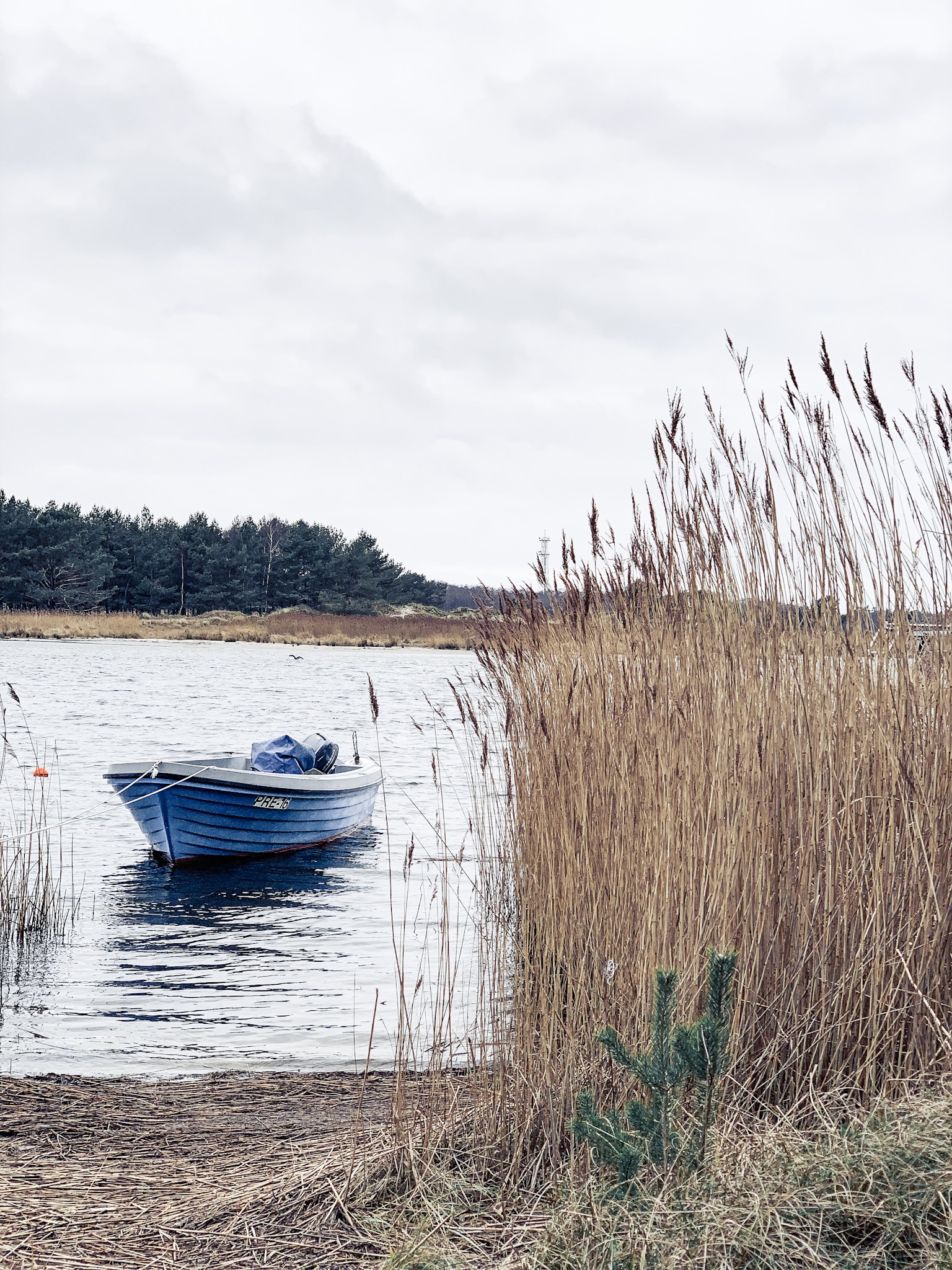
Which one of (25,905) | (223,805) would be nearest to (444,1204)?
(25,905)

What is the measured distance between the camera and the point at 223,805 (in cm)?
914

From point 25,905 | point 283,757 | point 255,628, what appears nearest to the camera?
point 25,905

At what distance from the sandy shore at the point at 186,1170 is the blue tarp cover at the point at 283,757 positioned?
5292 mm

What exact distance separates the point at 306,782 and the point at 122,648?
36723 millimetres

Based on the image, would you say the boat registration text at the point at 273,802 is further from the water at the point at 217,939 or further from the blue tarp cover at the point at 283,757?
the water at the point at 217,939

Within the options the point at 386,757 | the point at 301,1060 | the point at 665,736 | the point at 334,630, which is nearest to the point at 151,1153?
the point at 301,1060

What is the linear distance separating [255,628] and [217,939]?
42330 mm

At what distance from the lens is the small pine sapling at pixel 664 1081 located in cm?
213

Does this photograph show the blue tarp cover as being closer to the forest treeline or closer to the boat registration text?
the boat registration text

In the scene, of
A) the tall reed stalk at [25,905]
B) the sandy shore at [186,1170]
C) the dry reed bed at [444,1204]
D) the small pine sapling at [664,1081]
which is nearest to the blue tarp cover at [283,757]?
the tall reed stalk at [25,905]

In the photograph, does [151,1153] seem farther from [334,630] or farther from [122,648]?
[334,630]

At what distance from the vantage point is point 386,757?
17.9 meters

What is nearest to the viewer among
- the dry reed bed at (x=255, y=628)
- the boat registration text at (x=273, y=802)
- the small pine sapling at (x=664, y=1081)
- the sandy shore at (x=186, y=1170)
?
the small pine sapling at (x=664, y=1081)

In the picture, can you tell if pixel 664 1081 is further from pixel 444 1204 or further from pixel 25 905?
pixel 25 905
